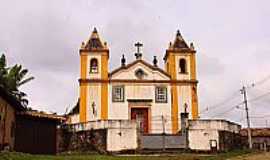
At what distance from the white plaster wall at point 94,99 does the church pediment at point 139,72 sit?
1.47 m

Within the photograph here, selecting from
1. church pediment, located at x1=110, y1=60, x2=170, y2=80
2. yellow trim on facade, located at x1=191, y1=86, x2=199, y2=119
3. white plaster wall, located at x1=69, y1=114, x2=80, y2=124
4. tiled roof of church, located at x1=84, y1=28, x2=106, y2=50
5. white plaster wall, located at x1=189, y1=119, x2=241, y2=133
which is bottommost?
white plaster wall, located at x1=189, y1=119, x2=241, y2=133

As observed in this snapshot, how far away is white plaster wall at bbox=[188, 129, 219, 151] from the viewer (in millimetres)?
27984

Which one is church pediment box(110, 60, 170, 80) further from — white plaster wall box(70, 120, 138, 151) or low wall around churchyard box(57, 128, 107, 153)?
white plaster wall box(70, 120, 138, 151)

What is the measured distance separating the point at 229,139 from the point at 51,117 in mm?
11481

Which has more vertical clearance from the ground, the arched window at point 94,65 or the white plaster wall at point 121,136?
the arched window at point 94,65

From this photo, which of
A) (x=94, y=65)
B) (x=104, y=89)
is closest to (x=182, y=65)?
(x=104, y=89)

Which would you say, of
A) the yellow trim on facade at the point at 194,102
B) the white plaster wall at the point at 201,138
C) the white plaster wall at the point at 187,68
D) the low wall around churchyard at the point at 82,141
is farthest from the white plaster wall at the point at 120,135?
the white plaster wall at the point at 187,68

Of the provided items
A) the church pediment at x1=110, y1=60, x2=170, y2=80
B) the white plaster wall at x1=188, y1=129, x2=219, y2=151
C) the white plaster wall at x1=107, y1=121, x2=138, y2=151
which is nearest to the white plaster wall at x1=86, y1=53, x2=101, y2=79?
the church pediment at x1=110, y1=60, x2=170, y2=80

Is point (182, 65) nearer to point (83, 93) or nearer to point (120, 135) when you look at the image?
point (83, 93)

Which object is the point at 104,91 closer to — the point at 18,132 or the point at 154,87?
the point at 154,87

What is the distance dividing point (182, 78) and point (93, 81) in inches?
264

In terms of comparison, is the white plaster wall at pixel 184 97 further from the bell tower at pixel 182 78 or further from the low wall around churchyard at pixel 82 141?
the low wall around churchyard at pixel 82 141

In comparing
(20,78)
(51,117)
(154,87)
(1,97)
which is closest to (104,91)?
(154,87)

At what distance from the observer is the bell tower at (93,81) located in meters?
33.2
